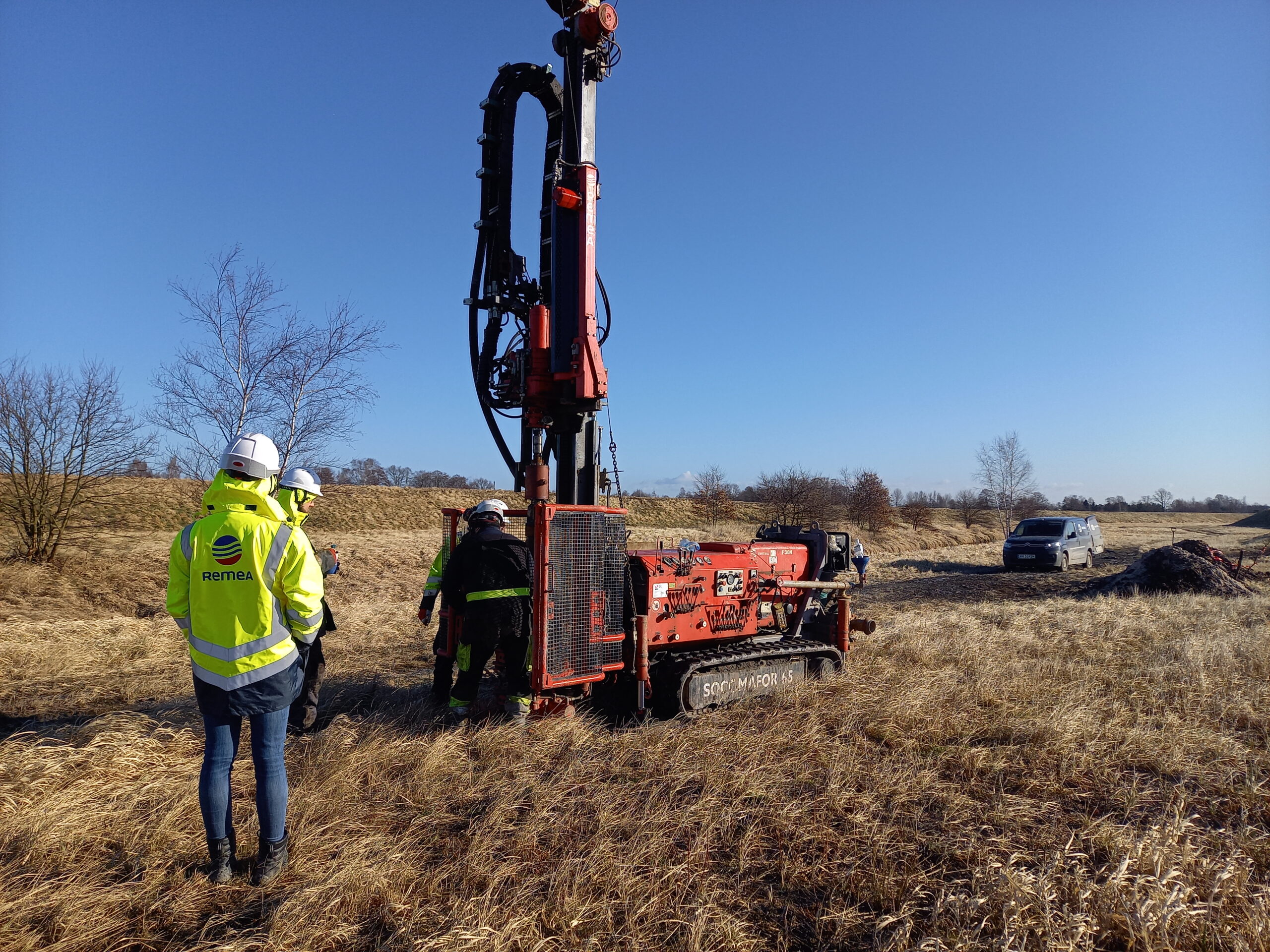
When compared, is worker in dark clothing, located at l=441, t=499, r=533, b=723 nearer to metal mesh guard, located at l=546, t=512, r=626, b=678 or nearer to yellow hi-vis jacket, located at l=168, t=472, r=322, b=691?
metal mesh guard, located at l=546, t=512, r=626, b=678

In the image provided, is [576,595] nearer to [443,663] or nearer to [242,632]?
[443,663]

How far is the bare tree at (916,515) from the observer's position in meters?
35.1

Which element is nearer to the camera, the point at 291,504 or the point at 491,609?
the point at 491,609

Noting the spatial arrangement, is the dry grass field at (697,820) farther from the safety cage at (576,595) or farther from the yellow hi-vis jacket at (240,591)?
the yellow hi-vis jacket at (240,591)

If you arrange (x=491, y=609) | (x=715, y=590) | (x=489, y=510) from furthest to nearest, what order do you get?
(x=715, y=590)
(x=489, y=510)
(x=491, y=609)

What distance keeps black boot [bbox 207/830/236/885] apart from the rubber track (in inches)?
125

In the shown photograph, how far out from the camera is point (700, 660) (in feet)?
18.6

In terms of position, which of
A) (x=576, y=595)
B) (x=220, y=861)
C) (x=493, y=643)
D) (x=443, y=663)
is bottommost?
(x=220, y=861)

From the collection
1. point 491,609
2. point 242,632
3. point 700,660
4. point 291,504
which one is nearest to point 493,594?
point 491,609

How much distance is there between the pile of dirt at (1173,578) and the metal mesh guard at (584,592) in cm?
1168

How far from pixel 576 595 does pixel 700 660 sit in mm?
1277

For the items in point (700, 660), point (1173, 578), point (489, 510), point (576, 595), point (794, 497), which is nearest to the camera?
point (576, 595)

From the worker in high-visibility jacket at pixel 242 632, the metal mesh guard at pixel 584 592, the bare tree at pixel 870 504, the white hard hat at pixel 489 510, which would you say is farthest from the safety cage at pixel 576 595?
the bare tree at pixel 870 504

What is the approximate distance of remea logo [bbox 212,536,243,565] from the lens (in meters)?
3.09
